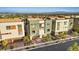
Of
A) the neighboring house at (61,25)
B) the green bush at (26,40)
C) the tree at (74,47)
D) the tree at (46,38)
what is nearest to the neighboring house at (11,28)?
the green bush at (26,40)

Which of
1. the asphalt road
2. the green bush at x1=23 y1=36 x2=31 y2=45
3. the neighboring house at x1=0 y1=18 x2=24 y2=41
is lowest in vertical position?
the asphalt road

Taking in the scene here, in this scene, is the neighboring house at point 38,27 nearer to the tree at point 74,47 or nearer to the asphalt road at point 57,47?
the asphalt road at point 57,47

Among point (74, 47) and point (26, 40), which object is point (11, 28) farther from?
point (74, 47)

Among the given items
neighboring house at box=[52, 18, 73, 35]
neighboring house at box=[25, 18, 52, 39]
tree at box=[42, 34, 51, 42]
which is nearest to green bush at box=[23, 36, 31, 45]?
neighboring house at box=[25, 18, 52, 39]

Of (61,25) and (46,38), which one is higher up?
(61,25)

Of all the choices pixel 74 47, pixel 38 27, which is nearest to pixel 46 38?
pixel 38 27

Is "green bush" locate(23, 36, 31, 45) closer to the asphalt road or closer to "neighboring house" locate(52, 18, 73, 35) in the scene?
the asphalt road
